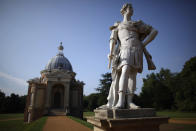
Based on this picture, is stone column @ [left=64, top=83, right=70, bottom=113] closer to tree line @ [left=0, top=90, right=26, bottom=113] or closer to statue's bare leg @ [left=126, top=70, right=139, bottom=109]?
statue's bare leg @ [left=126, top=70, right=139, bottom=109]

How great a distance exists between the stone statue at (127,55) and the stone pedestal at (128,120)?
35 cm

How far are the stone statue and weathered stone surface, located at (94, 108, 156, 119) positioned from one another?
0.28m

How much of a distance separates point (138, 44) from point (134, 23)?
0.66 metres

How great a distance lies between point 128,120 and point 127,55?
5.52 ft

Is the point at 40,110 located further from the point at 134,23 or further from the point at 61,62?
the point at 134,23

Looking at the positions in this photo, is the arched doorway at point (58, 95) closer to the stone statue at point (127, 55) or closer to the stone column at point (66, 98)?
the stone column at point (66, 98)

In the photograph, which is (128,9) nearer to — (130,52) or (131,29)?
(131,29)

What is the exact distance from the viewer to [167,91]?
46.0 meters

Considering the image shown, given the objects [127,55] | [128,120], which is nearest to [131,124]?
[128,120]

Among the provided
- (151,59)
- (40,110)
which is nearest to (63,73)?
(40,110)

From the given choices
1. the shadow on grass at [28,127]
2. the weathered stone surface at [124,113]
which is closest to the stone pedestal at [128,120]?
the weathered stone surface at [124,113]

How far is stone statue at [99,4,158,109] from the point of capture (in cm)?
369

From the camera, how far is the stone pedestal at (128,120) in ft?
9.38

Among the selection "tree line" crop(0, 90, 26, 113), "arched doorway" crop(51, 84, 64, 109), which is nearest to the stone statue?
"arched doorway" crop(51, 84, 64, 109)
